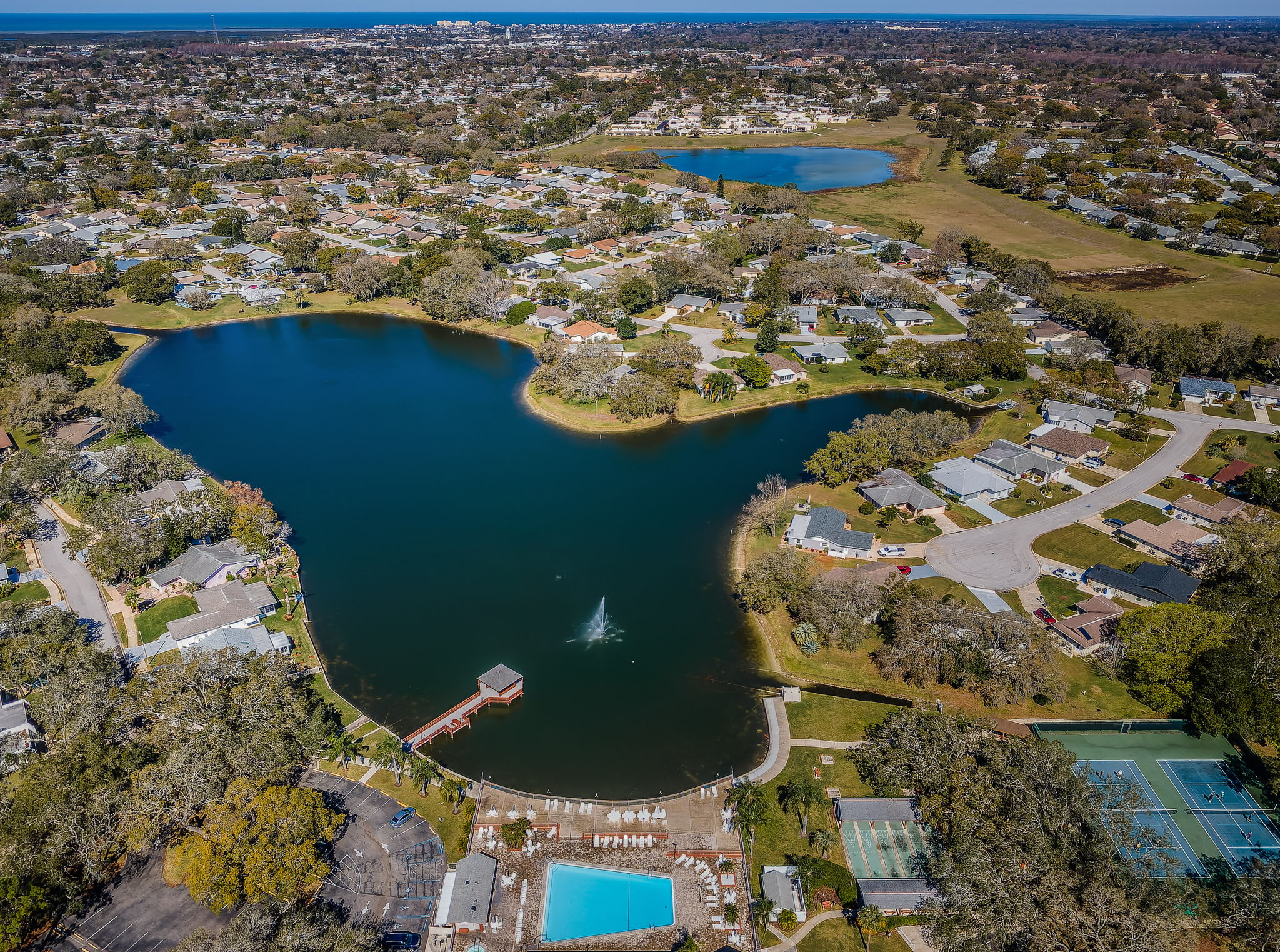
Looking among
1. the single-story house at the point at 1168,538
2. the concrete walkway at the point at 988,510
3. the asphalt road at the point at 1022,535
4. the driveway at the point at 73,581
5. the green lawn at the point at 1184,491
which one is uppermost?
the single-story house at the point at 1168,538

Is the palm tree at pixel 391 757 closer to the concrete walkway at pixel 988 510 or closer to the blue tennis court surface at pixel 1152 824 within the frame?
the blue tennis court surface at pixel 1152 824


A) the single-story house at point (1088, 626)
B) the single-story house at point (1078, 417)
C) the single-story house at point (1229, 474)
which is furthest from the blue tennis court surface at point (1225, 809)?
the single-story house at point (1078, 417)

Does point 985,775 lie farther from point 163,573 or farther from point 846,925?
point 163,573

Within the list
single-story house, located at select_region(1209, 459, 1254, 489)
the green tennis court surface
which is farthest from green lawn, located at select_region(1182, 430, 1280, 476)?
the green tennis court surface

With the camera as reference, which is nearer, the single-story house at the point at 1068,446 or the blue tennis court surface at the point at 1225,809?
the blue tennis court surface at the point at 1225,809

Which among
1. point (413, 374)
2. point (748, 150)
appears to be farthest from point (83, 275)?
point (748, 150)

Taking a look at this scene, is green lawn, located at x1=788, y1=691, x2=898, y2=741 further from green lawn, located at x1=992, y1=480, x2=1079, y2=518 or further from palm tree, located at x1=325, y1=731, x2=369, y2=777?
green lawn, located at x1=992, y1=480, x2=1079, y2=518
